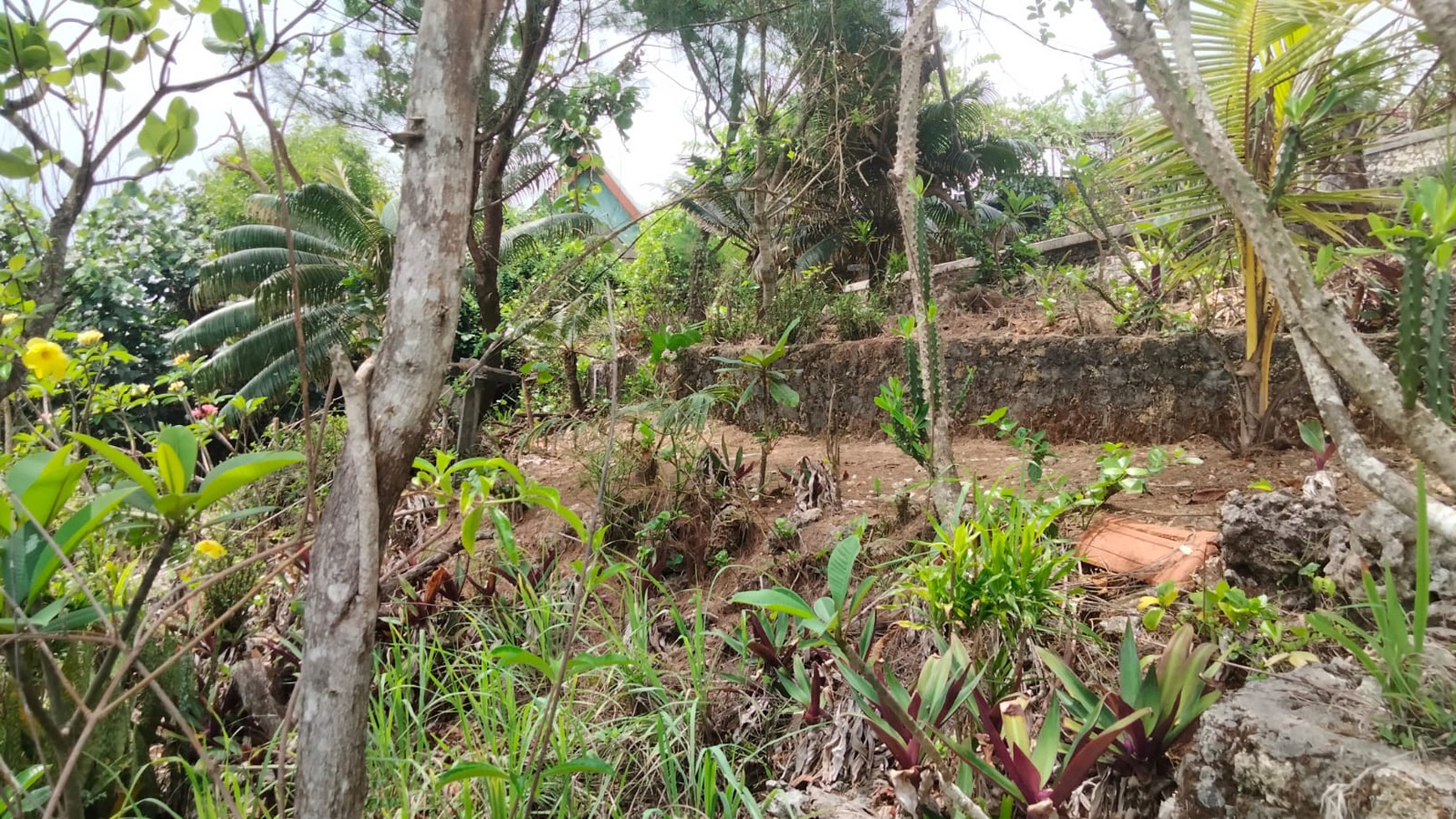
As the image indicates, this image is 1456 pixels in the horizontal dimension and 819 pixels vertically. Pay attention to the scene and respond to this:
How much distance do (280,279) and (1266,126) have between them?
9.16 metres

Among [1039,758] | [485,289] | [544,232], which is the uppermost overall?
[544,232]

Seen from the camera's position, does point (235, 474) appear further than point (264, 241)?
No

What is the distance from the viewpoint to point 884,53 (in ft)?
27.0

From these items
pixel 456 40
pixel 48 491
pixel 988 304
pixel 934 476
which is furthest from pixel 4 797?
pixel 988 304

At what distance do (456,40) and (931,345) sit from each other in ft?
6.93

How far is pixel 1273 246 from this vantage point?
1.57 m

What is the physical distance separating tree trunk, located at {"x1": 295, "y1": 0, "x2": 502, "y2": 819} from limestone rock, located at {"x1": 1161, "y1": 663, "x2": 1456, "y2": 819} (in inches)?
59.1

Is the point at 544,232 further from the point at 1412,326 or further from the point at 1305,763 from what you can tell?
the point at 1305,763

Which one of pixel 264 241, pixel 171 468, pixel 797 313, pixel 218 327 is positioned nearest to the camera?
pixel 171 468

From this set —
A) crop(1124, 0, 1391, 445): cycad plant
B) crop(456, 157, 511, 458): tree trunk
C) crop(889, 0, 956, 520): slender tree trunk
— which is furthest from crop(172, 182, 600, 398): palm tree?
crop(1124, 0, 1391, 445): cycad plant

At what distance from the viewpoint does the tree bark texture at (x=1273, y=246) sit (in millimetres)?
1392

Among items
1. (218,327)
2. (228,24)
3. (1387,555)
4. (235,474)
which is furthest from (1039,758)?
(218,327)

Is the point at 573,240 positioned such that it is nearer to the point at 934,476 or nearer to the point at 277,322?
the point at 277,322

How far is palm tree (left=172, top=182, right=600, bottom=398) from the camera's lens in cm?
801
